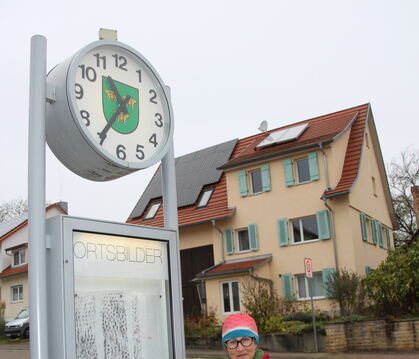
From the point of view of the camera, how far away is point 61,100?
3.42 m

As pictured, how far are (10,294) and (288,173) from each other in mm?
22482

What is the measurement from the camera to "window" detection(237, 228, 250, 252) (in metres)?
28.3

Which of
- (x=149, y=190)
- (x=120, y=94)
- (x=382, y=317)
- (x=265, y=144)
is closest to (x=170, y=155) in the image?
(x=120, y=94)

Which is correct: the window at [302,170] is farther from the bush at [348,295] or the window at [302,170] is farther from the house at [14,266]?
the house at [14,266]

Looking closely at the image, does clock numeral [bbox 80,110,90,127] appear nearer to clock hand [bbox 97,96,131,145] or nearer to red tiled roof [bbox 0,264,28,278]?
clock hand [bbox 97,96,131,145]

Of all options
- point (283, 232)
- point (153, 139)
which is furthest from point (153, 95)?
point (283, 232)

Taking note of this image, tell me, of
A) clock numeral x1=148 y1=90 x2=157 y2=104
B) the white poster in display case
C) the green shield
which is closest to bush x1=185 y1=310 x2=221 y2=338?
the white poster in display case

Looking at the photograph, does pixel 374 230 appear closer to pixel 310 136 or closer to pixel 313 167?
pixel 313 167

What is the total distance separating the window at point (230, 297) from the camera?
26688mm

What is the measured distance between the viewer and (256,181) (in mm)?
28281

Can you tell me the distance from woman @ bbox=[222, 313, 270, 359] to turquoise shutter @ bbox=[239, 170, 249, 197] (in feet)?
82.3

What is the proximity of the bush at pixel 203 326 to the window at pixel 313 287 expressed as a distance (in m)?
3.84

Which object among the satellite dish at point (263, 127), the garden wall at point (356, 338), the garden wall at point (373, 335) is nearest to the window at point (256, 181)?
the satellite dish at point (263, 127)

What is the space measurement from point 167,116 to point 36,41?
3.33ft
